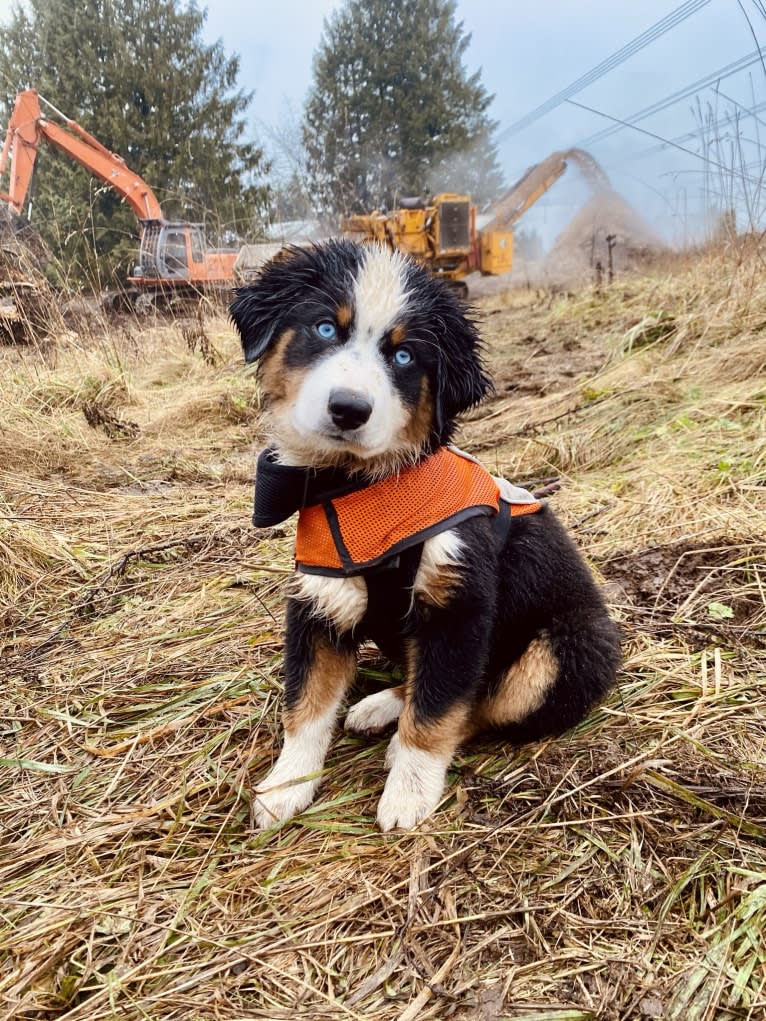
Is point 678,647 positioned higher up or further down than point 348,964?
higher up

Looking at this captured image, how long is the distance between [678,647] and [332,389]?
1610 mm

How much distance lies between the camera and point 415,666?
2021mm

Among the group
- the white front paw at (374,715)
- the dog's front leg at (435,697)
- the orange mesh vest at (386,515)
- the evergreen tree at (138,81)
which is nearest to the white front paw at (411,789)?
the dog's front leg at (435,697)

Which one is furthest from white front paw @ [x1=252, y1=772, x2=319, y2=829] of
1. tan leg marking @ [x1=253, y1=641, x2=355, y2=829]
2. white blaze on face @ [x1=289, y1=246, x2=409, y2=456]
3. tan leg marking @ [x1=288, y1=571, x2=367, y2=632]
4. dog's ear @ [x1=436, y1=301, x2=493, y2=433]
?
dog's ear @ [x1=436, y1=301, x2=493, y2=433]

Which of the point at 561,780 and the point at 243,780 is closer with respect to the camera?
the point at 561,780

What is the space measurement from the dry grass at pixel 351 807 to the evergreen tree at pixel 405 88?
1423 inches

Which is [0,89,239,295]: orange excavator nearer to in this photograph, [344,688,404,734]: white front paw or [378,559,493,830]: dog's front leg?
[344,688,404,734]: white front paw

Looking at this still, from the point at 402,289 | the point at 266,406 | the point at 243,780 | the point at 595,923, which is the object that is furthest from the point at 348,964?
the point at 402,289

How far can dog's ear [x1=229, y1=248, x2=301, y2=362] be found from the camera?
7.00 ft

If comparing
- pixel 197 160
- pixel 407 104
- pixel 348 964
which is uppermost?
pixel 407 104

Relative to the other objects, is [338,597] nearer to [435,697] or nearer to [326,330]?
[435,697]

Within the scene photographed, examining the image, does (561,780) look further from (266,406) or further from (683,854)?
(266,406)

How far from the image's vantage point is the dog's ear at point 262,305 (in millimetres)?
2135

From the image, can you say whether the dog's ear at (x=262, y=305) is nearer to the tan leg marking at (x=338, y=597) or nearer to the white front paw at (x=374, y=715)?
the tan leg marking at (x=338, y=597)
